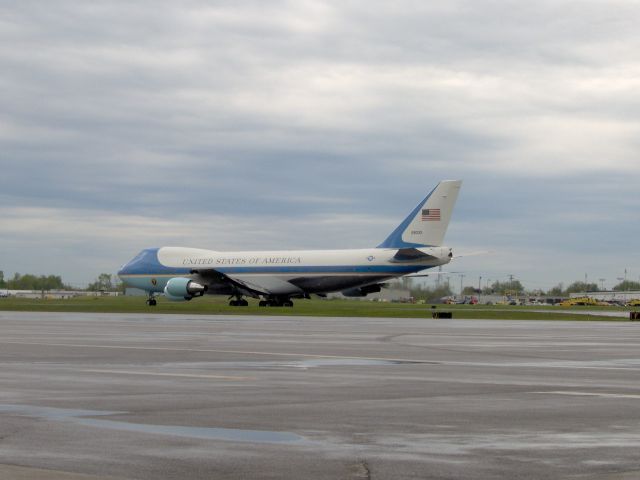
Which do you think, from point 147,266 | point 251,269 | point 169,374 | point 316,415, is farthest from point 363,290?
point 316,415

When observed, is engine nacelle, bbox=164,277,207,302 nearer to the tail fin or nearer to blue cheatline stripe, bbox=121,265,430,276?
blue cheatline stripe, bbox=121,265,430,276

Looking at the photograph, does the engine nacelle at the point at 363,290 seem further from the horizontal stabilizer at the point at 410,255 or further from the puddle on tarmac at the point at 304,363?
the puddle on tarmac at the point at 304,363

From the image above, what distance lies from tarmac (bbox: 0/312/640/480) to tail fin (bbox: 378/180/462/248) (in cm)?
6557

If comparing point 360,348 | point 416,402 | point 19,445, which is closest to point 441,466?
point 19,445

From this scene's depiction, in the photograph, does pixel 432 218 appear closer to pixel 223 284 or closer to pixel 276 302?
pixel 276 302

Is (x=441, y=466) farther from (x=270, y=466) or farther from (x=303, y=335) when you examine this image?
(x=303, y=335)

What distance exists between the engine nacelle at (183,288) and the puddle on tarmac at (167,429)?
276ft

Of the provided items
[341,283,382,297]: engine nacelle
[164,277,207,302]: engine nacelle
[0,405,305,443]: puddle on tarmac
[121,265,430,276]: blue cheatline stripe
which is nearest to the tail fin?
[121,265,430,276]: blue cheatline stripe

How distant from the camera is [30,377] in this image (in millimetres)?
19000

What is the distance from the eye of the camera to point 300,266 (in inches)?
3841

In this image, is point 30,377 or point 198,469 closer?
point 198,469

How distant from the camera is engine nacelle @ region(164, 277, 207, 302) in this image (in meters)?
97.5

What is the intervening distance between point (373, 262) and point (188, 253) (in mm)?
22144

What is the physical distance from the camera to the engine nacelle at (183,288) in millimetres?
97500
